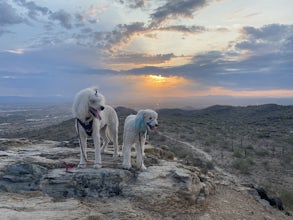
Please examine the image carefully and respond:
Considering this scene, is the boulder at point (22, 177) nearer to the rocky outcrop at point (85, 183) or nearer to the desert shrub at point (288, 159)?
the rocky outcrop at point (85, 183)

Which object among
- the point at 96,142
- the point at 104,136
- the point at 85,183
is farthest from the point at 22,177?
the point at 104,136

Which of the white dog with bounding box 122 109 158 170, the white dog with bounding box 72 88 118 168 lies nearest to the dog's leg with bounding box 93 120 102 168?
the white dog with bounding box 72 88 118 168

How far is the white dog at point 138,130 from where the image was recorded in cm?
1007

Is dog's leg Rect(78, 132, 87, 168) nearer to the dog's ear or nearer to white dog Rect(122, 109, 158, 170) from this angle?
white dog Rect(122, 109, 158, 170)

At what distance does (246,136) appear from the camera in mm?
31906

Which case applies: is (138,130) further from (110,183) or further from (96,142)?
(110,183)

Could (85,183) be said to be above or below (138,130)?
below

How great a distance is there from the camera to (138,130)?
10.3 meters


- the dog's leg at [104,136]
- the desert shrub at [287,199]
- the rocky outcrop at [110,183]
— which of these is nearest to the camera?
the rocky outcrop at [110,183]

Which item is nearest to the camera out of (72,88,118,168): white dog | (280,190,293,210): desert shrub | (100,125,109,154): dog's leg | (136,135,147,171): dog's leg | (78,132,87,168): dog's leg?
(72,88,118,168): white dog

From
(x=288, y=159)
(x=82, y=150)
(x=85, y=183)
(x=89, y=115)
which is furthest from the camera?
(x=288, y=159)

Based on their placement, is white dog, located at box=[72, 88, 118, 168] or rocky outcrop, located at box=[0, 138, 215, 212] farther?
white dog, located at box=[72, 88, 118, 168]

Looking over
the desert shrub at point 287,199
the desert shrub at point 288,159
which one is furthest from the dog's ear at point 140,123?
the desert shrub at point 288,159

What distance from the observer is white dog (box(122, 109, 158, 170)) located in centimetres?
1007
